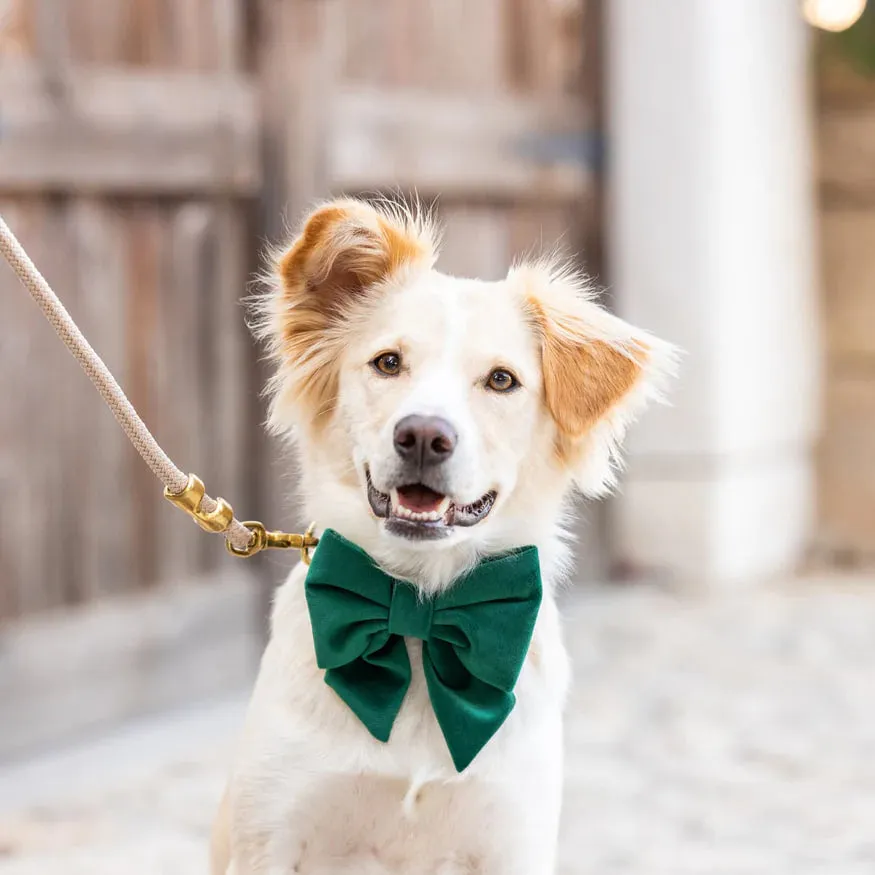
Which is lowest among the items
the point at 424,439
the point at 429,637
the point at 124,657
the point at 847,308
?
the point at 124,657

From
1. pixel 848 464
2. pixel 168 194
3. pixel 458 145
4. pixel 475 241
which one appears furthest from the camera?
pixel 848 464

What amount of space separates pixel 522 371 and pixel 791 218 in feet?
12.4

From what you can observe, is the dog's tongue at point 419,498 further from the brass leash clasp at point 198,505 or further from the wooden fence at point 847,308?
the wooden fence at point 847,308

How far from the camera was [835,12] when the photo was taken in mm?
4984

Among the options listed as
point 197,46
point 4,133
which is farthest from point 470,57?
point 4,133

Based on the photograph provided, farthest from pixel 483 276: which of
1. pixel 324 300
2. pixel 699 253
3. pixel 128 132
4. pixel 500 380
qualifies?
pixel 500 380

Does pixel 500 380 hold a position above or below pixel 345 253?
below

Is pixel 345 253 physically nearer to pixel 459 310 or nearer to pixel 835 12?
pixel 459 310

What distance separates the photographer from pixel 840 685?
379 cm

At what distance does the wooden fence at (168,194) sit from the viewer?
323cm

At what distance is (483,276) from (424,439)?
294 cm

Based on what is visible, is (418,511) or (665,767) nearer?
(418,511)

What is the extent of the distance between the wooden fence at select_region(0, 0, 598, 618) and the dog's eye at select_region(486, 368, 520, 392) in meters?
1.67

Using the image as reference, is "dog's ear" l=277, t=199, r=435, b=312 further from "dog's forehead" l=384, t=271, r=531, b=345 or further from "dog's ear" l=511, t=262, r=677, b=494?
"dog's ear" l=511, t=262, r=677, b=494
